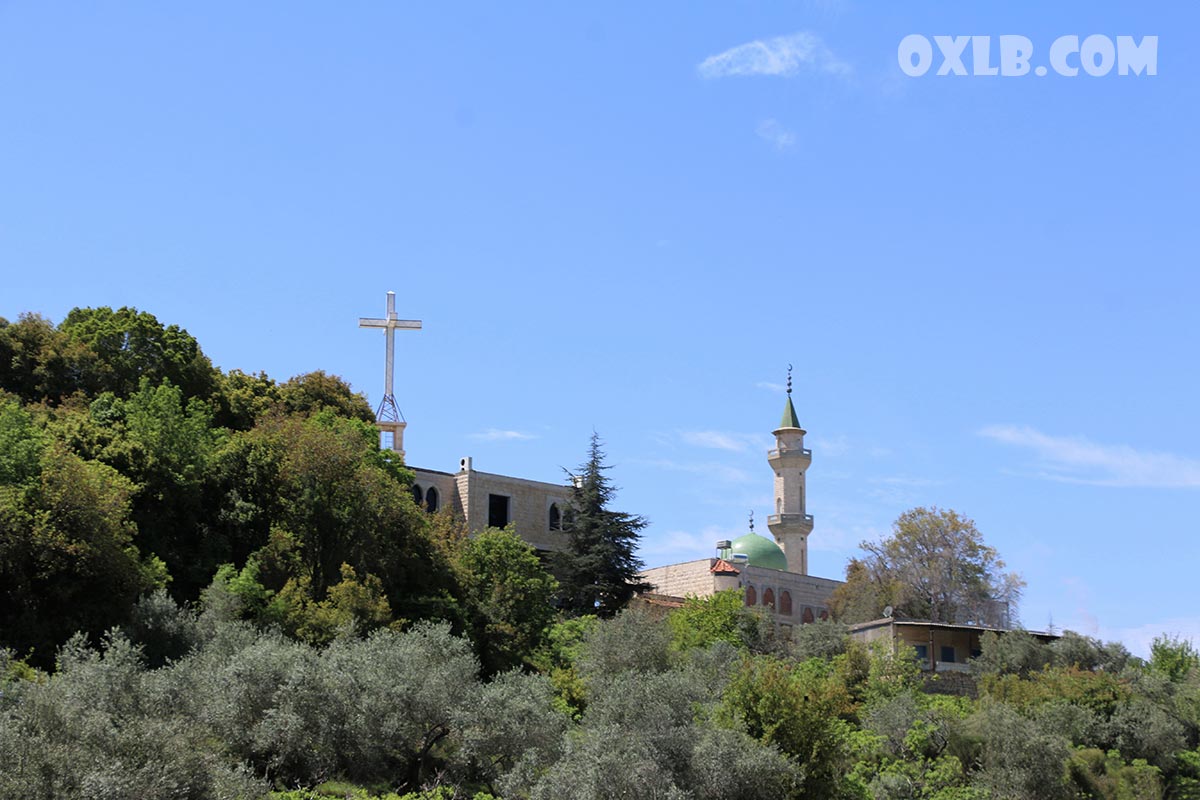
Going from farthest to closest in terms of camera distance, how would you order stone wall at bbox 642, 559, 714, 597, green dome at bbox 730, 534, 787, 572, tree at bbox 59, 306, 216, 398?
green dome at bbox 730, 534, 787, 572 → stone wall at bbox 642, 559, 714, 597 → tree at bbox 59, 306, 216, 398

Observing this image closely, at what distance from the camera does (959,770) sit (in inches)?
1293

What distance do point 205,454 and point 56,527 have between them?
6796 millimetres

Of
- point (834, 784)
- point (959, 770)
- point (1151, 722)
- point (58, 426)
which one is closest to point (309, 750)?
point (834, 784)

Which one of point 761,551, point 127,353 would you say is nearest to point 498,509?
point 761,551

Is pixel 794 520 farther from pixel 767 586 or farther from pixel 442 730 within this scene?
pixel 442 730

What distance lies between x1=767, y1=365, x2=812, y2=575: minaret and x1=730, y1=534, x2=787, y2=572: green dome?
6.22 feet

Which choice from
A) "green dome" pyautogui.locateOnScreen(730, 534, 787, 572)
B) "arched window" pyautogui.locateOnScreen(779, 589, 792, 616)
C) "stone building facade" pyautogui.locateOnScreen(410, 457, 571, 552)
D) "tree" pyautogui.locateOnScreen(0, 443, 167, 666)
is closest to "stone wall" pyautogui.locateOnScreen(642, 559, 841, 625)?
"arched window" pyautogui.locateOnScreen(779, 589, 792, 616)

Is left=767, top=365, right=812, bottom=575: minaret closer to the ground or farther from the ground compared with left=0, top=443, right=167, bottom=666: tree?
farther from the ground

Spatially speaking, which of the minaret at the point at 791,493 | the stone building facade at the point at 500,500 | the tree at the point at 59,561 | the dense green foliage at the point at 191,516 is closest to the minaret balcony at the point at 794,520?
the minaret at the point at 791,493

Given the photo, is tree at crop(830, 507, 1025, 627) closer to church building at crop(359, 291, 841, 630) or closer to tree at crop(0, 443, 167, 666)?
church building at crop(359, 291, 841, 630)

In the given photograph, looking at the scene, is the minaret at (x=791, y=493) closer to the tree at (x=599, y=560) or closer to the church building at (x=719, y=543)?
the church building at (x=719, y=543)

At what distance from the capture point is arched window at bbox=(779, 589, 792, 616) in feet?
197

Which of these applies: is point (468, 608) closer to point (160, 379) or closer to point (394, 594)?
point (394, 594)

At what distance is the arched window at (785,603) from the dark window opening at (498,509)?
42.4ft
